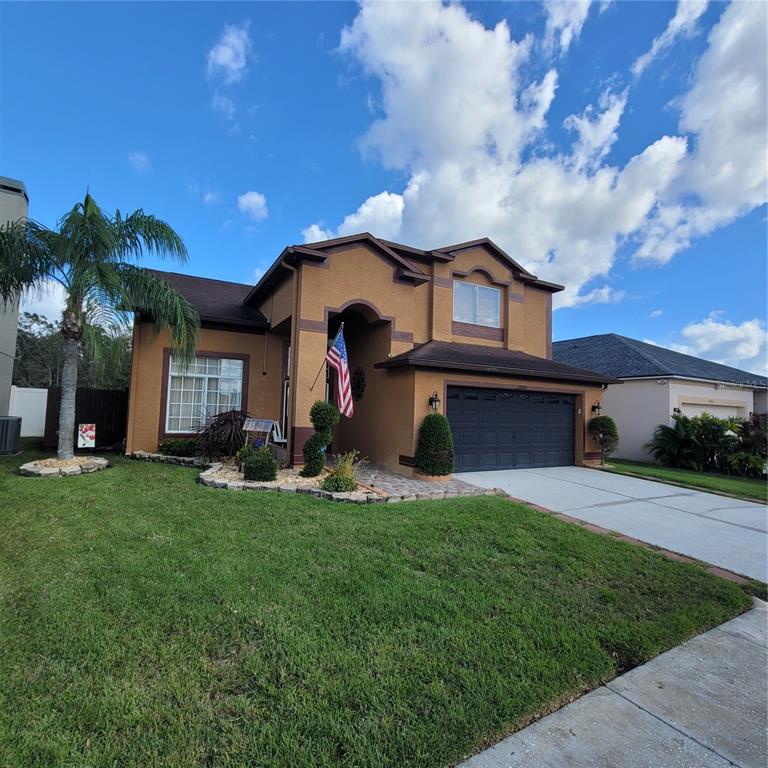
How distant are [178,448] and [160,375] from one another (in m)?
2.16

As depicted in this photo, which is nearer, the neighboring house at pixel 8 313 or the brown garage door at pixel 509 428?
the brown garage door at pixel 509 428

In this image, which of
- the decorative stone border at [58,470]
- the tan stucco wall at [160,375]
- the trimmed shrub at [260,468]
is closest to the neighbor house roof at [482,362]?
the tan stucco wall at [160,375]

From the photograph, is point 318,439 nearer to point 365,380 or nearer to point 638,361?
point 365,380

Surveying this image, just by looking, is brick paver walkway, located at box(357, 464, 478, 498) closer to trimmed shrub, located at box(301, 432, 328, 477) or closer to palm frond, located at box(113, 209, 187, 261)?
trimmed shrub, located at box(301, 432, 328, 477)

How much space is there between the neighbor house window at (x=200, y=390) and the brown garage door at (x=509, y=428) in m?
6.38

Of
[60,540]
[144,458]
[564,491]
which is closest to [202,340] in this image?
[144,458]

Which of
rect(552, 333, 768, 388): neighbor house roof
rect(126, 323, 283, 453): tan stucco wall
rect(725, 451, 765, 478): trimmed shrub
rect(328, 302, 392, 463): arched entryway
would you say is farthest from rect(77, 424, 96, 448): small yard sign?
rect(725, 451, 765, 478): trimmed shrub

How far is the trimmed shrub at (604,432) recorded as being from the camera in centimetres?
1214

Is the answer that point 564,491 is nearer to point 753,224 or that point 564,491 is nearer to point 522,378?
point 522,378

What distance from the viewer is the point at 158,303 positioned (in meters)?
9.48

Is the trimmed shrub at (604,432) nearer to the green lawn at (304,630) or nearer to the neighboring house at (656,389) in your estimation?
the neighboring house at (656,389)

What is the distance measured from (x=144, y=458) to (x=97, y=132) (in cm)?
882

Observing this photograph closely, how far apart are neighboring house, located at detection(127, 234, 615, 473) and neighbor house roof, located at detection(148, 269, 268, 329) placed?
0.07 metres

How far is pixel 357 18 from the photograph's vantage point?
9070 millimetres
